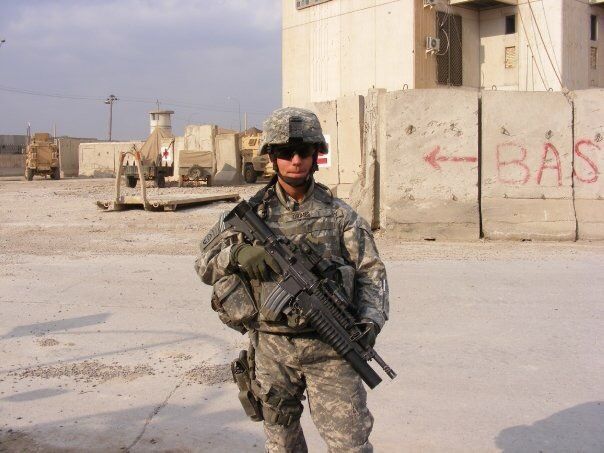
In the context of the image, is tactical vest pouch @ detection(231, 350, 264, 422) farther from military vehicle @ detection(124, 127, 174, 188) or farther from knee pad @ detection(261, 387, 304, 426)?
military vehicle @ detection(124, 127, 174, 188)

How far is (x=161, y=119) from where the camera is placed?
127 feet

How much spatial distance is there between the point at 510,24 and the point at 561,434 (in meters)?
20.1

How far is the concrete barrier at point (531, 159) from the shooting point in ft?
30.8

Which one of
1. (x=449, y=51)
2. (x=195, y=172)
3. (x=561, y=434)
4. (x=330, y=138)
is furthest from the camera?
(x=195, y=172)

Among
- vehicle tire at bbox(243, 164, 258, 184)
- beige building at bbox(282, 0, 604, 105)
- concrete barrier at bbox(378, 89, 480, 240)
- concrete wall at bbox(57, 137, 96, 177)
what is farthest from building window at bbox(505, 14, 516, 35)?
concrete wall at bbox(57, 137, 96, 177)

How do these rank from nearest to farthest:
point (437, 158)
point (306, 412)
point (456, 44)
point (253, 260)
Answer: point (253, 260) → point (306, 412) → point (437, 158) → point (456, 44)

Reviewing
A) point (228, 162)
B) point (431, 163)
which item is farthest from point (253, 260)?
point (228, 162)

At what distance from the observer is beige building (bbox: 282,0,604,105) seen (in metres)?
20.3

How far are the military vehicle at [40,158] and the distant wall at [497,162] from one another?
23.6m

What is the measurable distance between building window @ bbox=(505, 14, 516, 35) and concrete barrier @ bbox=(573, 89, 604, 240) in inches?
511

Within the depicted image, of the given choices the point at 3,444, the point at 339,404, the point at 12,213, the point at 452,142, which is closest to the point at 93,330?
the point at 3,444

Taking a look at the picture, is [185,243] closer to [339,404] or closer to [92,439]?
[92,439]

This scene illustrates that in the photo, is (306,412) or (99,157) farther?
(99,157)

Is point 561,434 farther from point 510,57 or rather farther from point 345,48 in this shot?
point 345,48
